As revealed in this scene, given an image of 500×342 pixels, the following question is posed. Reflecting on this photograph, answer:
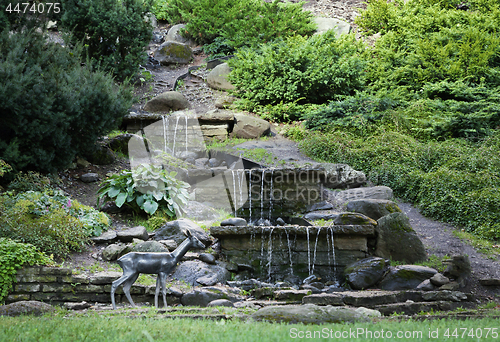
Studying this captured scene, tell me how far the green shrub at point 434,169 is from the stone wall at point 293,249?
2.16 m

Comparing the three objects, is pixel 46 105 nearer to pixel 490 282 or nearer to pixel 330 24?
pixel 490 282

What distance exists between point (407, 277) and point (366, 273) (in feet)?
1.95

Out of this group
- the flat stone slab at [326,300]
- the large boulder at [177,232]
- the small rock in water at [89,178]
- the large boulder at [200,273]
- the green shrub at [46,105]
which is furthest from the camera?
the small rock in water at [89,178]

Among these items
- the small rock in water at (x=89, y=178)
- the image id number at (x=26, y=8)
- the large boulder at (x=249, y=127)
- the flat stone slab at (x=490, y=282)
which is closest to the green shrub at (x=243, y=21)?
the large boulder at (x=249, y=127)

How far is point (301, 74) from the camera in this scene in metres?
13.4

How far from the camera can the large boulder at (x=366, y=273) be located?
6.00 metres

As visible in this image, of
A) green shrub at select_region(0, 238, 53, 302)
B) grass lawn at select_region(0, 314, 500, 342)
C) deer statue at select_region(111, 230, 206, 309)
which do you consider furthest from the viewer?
green shrub at select_region(0, 238, 53, 302)

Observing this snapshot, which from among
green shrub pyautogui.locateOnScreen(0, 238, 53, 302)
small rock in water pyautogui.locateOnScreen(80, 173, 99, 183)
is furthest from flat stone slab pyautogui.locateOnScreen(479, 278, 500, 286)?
small rock in water pyautogui.locateOnScreen(80, 173, 99, 183)

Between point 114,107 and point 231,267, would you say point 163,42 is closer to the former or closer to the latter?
point 114,107

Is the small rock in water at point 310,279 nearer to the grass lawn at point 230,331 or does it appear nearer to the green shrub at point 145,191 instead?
the green shrub at point 145,191

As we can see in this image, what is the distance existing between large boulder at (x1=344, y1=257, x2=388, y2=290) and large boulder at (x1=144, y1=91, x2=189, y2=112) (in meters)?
9.36

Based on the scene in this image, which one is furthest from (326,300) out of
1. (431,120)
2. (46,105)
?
(431,120)

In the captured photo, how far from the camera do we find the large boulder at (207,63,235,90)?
50.6 feet

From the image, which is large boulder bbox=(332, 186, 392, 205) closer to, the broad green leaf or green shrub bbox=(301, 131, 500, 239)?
green shrub bbox=(301, 131, 500, 239)
